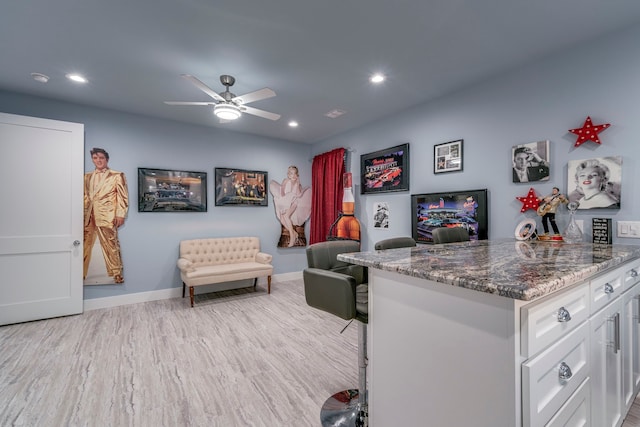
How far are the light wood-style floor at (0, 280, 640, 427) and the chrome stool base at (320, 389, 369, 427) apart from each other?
0.07 metres

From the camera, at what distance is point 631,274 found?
1683 millimetres

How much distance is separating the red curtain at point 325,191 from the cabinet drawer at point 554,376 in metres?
3.83

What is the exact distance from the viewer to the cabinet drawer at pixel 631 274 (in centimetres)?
160

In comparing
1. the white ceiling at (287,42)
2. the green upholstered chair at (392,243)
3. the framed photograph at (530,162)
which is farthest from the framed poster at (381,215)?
the green upholstered chair at (392,243)

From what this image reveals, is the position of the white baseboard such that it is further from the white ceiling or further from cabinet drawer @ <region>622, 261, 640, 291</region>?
cabinet drawer @ <region>622, 261, 640, 291</region>

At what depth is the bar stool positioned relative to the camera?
4.80 feet

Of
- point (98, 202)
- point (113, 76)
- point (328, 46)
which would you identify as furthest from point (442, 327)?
point (98, 202)

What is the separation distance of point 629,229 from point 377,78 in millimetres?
2489

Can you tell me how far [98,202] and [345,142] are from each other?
3803mm

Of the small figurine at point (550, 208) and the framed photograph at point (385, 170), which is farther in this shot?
the framed photograph at point (385, 170)

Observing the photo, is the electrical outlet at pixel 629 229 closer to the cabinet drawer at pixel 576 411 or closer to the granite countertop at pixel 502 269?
the granite countertop at pixel 502 269

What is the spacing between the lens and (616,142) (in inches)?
85.5

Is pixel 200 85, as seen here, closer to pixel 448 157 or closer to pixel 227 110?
pixel 227 110

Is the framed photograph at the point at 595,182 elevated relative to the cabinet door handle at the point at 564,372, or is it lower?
elevated
